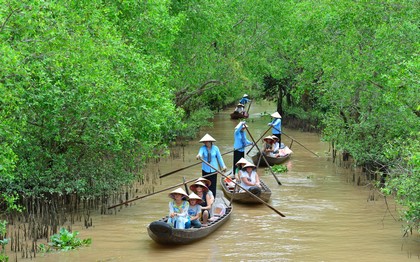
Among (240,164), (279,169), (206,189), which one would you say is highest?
(240,164)

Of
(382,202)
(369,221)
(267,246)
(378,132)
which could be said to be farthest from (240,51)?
(267,246)

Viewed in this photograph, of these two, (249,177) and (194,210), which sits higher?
(249,177)

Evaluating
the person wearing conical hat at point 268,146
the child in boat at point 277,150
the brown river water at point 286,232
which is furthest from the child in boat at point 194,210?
the child in boat at point 277,150

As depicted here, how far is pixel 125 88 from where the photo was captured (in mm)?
14102

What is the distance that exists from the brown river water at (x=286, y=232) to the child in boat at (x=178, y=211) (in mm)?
453

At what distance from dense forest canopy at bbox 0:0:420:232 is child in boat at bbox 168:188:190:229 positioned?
2.25 metres

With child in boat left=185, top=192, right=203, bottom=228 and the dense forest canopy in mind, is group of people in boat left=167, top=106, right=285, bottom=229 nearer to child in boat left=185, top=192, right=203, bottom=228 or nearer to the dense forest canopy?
child in boat left=185, top=192, right=203, bottom=228

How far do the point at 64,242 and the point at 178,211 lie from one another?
2134 millimetres

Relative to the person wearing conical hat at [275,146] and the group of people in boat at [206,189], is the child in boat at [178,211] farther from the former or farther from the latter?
the person wearing conical hat at [275,146]

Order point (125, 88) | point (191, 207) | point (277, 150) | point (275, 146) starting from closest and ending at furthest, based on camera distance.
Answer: point (191, 207) < point (125, 88) < point (277, 150) < point (275, 146)

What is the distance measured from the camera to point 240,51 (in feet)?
98.1

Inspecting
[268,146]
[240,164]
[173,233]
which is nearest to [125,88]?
[240,164]

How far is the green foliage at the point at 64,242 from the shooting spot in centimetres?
1138

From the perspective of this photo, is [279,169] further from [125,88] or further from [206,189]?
[125,88]
